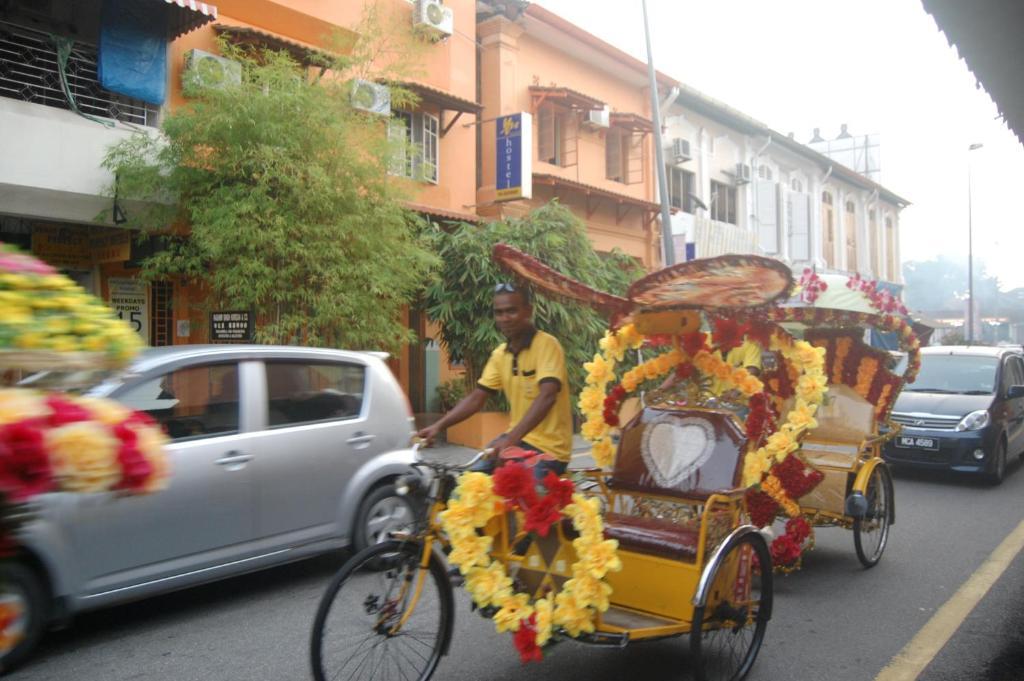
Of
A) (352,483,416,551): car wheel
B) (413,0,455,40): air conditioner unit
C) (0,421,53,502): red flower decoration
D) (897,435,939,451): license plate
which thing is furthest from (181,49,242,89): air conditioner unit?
(897,435,939,451): license plate

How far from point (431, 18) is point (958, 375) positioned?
1054cm

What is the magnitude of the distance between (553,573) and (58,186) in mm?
8981

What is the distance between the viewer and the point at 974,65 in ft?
18.0

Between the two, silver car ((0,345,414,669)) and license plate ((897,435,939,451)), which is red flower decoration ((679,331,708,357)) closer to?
silver car ((0,345,414,669))

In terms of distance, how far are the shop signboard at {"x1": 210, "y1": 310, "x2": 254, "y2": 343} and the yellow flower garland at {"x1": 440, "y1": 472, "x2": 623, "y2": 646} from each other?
21.4 feet

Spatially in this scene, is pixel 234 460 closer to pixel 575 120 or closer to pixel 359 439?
pixel 359 439

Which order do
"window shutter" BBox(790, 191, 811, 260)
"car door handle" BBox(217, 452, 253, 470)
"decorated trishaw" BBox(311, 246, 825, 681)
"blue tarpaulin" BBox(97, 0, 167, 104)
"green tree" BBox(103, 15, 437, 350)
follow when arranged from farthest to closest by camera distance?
"window shutter" BBox(790, 191, 811, 260) → "blue tarpaulin" BBox(97, 0, 167, 104) → "green tree" BBox(103, 15, 437, 350) → "car door handle" BBox(217, 452, 253, 470) → "decorated trishaw" BBox(311, 246, 825, 681)

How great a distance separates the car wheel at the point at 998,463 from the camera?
10039 millimetres

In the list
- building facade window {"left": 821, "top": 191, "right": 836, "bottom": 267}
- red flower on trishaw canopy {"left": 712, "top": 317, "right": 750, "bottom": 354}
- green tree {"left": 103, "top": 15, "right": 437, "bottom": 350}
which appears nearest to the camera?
red flower on trishaw canopy {"left": 712, "top": 317, "right": 750, "bottom": 354}

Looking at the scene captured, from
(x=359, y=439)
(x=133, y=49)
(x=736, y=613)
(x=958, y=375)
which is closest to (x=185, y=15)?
(x=133, y=49)

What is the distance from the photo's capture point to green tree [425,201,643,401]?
499 inches

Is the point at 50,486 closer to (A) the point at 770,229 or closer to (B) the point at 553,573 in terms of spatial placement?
(B) the point at 553,573

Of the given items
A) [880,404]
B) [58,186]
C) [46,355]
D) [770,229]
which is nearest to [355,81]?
[58,186]

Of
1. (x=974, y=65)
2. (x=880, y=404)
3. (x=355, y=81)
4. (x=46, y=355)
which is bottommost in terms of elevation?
A: (x=880, y=404)
